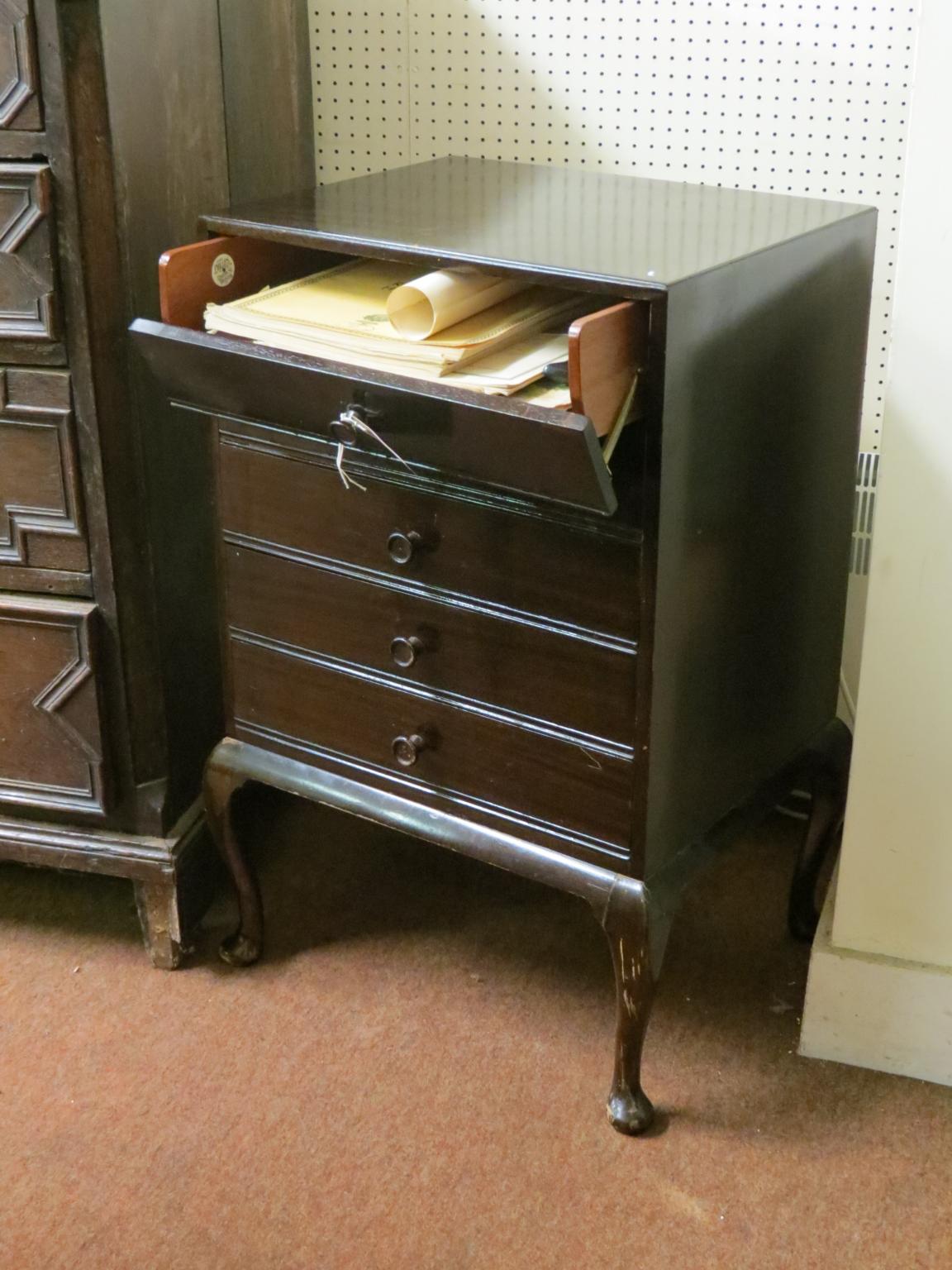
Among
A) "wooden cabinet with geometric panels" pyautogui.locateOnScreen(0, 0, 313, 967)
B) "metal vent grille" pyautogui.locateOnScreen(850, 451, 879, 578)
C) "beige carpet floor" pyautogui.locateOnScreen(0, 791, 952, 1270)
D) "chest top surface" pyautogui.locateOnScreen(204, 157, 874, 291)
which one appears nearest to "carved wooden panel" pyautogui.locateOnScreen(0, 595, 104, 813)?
"wooden cabinet with geometric panels" pyautogui.locateOnScreen(0, 0, 313, 967)

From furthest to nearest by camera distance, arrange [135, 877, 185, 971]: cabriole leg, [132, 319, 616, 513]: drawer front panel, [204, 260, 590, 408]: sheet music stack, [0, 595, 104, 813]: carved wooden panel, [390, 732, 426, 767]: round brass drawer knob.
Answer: [135, 877, 185, 971]: cabriole leg → [0, 595, 104, 813]: carved wooden panel → [390, 732, 426, 767]: round brass drawer knob → [204, 260, 590, 408]: sheet music stack → [132, 319, 616, 513]: drawer front panel

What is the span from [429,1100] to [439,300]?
0.83 m

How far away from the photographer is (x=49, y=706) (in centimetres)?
156

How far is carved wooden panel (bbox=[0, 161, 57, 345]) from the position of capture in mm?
1337

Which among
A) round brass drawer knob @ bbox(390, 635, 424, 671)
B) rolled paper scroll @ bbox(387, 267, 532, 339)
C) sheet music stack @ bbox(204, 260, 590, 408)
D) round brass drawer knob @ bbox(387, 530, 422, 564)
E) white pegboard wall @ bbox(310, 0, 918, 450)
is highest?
white pegboard wall @ bbox(310, 0, 918, 450)

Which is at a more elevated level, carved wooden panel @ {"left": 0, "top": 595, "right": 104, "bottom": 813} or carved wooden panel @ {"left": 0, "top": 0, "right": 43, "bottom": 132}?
carved wooden panel @ {"left": 0, "top": 0, "right": 43, "bottom": 132}

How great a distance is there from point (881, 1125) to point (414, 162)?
4.24 feet

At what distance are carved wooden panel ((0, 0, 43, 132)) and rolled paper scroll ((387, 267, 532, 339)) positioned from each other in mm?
399

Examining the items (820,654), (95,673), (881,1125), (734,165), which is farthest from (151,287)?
(881,1125)

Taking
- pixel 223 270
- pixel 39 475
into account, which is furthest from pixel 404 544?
pixel 39 475

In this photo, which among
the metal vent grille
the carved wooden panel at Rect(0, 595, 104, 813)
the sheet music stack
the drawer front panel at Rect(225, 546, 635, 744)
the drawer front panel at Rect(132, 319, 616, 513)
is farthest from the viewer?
the metal vent grille

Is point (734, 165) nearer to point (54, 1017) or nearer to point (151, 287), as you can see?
point (151, 287)

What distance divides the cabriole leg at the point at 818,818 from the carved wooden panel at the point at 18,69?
1.05m

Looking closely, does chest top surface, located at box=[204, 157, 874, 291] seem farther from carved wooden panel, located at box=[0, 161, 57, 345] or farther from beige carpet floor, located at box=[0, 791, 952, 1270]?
beige carpet floor, located at box=[0, 791, 952, 1270]
